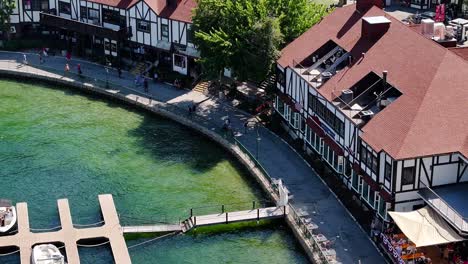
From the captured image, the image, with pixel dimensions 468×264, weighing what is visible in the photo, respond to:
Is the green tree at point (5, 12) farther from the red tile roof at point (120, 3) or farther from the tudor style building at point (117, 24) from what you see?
the red tile roof at point (120, 3)

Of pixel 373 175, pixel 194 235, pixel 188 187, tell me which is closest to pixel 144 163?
pixel 188 187

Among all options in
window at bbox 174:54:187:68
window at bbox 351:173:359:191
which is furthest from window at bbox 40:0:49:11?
window at bbox 351:173:359:191

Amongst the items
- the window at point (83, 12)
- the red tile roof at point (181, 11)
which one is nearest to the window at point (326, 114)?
the red tile roof at point (181, 11)

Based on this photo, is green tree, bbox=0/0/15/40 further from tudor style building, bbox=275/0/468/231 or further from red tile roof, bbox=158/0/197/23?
tudor style building, bbox=275/0/468/231

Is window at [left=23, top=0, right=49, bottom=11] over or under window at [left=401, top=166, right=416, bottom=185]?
over

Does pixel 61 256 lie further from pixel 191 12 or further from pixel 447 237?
pixel 191 12

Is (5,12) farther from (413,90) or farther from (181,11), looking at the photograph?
(413,90)
